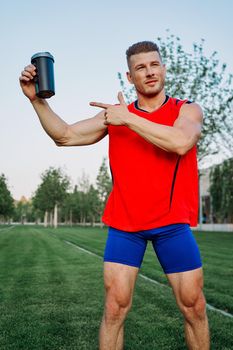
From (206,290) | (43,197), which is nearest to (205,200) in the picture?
(43,197)

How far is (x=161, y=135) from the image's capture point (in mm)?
2701

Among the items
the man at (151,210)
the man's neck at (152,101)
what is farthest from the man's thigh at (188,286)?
the man's neck at (152,101)

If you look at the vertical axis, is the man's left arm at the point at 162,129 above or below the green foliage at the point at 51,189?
below

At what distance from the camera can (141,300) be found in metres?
7.09

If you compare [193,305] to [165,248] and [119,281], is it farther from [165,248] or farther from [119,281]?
[119,281]

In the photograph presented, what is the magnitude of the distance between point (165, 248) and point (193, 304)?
41cm

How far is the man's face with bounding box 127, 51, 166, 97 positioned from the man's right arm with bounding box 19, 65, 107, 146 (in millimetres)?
458

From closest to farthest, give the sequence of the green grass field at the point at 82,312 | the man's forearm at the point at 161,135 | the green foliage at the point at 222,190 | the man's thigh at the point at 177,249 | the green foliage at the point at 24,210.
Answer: the man's forearm at the point at 161,135
the man's thigh at the point at 177,249
the green grass field at the point at 82,312
the green foliage at the point at 222,190
the green foliage at the point at 24,210

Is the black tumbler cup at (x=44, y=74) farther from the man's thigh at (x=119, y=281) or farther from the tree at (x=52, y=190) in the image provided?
the tree at (x=52, y=190)

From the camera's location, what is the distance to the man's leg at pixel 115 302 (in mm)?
2893

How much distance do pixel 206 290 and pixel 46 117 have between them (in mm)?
5688

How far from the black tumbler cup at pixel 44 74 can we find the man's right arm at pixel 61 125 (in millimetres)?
100

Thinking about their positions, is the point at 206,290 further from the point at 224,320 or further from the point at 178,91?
the point at 178,91

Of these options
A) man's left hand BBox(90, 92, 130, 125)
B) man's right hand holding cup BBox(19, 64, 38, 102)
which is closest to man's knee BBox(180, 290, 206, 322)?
man's left hand BBox(90, 92, 130, 125)
